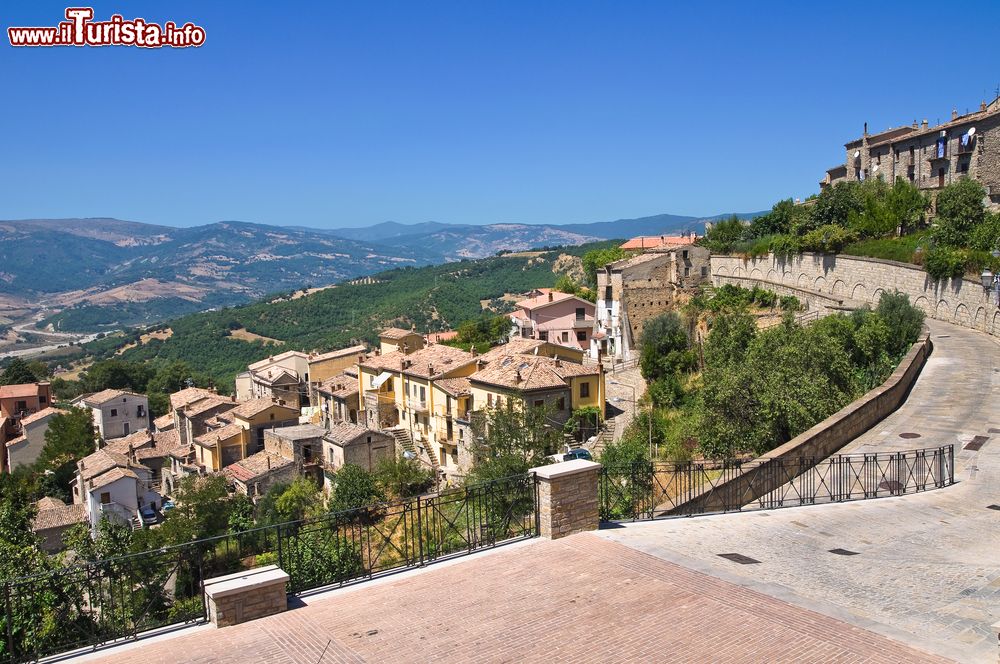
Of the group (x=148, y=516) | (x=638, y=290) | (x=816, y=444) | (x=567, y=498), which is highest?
(x=638, y=290)

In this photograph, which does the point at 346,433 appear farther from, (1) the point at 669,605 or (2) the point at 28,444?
(2) the point at 28,444

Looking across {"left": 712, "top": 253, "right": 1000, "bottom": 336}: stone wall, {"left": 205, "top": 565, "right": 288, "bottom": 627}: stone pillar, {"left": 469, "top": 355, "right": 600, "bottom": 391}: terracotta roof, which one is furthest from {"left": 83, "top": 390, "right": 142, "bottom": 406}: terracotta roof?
{"left": 205, "top": 565, "right": 288, "bottom": 627}: stone pillar

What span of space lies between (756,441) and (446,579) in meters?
11.5

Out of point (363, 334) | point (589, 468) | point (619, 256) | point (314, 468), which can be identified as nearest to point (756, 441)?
point (589, 468)

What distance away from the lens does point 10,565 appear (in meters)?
20.4

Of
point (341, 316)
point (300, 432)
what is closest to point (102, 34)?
point (300, 432)

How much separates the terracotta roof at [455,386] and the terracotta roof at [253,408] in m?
15.4

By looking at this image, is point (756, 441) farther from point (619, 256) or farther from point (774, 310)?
point (619, 256)

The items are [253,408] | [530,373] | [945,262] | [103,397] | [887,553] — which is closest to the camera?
[887,553]

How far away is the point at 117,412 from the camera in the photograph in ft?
224

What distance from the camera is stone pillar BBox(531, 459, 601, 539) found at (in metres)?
10.8

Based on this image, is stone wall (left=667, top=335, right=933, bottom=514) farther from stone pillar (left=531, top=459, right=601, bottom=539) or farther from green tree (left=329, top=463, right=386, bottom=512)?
green tree (left=329, top=463, right=386, bottom=512)

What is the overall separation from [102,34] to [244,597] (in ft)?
54.9

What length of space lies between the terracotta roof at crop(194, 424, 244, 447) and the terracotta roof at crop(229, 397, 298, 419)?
0.87 meters
